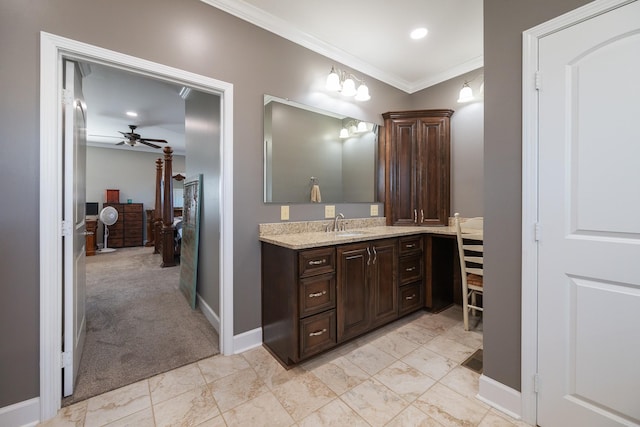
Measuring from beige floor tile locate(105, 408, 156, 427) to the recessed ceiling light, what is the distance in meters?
3.57

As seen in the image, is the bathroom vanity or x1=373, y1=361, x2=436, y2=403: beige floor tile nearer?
x1=373, y1=361, x2=436, y2=403: beige floor tile

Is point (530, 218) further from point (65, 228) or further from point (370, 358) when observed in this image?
point (65, 228)

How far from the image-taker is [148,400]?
1635mm

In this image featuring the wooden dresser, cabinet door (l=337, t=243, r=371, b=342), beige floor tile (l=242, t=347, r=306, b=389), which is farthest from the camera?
the wooden dresser

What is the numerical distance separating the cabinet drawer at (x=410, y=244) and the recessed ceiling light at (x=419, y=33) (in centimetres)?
197

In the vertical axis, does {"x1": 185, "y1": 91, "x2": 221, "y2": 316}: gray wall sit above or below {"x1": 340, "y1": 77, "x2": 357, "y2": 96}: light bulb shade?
below

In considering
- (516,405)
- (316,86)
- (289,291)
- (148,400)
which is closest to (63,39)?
(316,86)

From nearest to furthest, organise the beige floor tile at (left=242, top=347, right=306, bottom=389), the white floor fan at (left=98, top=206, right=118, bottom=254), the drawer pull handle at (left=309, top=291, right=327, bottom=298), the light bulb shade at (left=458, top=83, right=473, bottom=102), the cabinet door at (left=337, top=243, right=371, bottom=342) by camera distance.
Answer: the beige floor tile at (left=242, top=347, right=306, bottom=389) → the drawer pull handle at (left=309, top=291, right=327, bottom=298) → the cabinet door at (left=337, top=243, right=371, bottom=342) → the light bulb shade at (left=458, top=83, right=473, bottom=102) → the white floor fan at (left=98, top=206, right=118, bottom=254)

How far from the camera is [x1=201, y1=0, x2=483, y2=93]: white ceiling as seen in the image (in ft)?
7.07

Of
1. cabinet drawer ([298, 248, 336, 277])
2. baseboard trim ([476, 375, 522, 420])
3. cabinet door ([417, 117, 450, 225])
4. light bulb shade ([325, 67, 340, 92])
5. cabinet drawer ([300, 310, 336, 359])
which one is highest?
light bulb shade ([325, 67, 340, 92])

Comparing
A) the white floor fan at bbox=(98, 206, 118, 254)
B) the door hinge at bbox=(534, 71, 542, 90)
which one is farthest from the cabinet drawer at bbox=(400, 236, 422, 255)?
the white floor fan at bbox=(98, 206, 118, 254)

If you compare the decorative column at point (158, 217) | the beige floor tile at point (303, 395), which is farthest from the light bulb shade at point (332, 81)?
the decorative column at point (158, 217)

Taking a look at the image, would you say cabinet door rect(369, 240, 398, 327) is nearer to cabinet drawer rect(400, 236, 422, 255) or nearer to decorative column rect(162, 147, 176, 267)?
cabinet drawer rect(400, 236, 422, 255)

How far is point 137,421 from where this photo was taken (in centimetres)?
147
